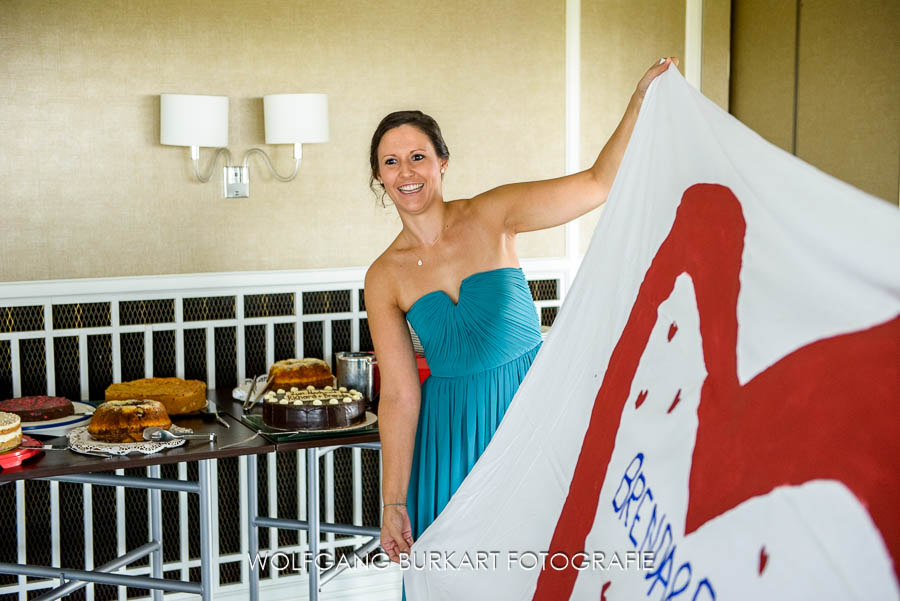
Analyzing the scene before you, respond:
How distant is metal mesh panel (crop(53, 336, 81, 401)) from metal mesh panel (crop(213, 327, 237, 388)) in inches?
19.7

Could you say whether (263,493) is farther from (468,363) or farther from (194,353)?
(468,363)

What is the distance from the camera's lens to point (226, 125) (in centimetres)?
328

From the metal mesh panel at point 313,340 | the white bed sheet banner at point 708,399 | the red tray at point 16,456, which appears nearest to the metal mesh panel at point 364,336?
the metal mesh panel at point 313,340

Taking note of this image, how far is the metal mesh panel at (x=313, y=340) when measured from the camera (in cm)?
359

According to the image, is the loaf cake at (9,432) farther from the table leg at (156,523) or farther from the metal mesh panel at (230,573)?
the metal mesh panel at (230,573)

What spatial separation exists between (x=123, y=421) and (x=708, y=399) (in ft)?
6.45

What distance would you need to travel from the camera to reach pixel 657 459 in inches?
42.3

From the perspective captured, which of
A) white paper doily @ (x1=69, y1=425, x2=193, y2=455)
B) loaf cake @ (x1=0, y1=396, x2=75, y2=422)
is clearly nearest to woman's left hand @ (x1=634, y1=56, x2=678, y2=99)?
white paper doily @ (x1=69, y1=425, x2=193, y2=455)

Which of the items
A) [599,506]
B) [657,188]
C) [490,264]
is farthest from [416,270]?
[599,506]

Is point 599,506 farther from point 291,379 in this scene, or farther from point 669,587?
point 291,379

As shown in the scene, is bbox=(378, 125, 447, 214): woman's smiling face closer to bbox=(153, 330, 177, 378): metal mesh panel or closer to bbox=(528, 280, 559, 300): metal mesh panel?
bbox=(153, 330, 177, 378): metal mesh panel

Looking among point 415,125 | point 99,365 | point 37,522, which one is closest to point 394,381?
point 415,125

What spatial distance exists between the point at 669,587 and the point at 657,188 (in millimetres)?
607

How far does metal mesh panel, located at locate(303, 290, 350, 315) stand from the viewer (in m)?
3.57
